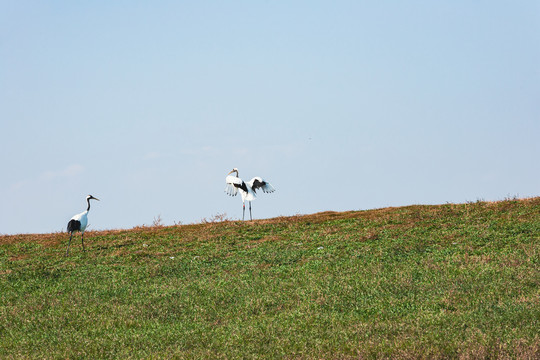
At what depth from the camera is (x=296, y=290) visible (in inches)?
677

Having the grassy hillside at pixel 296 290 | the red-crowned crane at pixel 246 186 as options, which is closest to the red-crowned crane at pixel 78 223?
the grassy hillside at pixel 296 290

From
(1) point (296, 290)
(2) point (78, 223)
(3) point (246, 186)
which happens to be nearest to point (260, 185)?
(3) point (246, 186)

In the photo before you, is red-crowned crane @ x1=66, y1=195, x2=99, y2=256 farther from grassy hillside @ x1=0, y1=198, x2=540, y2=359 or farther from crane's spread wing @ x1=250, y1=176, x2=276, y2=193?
crane's spread wing @ x1=250, y1=176, x2=276, y2=193

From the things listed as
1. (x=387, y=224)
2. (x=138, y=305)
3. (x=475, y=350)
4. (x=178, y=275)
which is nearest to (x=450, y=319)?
(x=475, y=350)

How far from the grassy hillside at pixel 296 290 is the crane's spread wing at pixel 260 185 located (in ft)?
23.3

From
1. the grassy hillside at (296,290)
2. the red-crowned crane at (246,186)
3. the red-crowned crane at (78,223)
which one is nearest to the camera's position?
the grassy hillside at (296,290)

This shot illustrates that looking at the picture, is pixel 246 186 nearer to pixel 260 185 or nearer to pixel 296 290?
pixel 260 185

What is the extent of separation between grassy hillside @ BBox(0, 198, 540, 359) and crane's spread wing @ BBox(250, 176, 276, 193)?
711 centimetres

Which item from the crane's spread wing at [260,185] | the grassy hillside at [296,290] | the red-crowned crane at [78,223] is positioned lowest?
the grassy hillside at [296,290]

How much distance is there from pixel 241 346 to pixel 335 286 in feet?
18.6

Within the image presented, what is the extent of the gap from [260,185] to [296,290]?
70.3 feet

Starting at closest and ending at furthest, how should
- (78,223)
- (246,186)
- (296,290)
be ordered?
(296,290)
(78,223)
(246,186)

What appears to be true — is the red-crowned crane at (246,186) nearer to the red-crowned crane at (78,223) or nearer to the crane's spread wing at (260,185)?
the crane's spread wing at (260,185)

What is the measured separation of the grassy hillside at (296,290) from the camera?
40.1 ft
